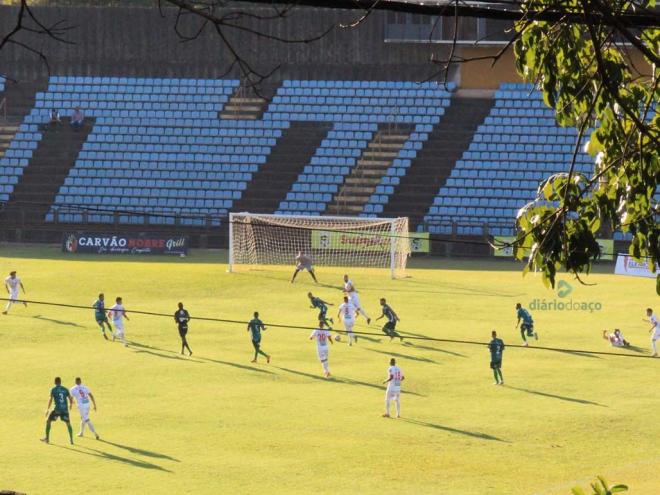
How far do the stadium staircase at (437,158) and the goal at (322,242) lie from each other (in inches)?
150

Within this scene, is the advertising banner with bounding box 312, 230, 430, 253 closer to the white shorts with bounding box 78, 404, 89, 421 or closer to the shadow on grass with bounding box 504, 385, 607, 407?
the shadow on grass with bounding box 504, 385, 607, 407

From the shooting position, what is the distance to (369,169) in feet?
194

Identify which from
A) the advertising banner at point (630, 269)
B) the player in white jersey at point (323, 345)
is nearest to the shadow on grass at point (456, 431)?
the player in white jersey at point (323, 345)

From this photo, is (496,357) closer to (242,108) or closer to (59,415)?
(59,415)

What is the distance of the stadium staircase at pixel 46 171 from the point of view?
58094mm

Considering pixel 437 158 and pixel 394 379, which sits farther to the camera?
pixel 437 158

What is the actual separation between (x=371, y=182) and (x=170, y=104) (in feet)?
36.4

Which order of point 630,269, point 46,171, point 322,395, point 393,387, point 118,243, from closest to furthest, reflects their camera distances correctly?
point 393,387 < point 322,395 < point 630,269 < point 118,243 < point 46,171

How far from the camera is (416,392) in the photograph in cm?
3244

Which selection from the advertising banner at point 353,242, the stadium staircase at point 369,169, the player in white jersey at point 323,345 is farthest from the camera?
the stadium staircase at point 369,169

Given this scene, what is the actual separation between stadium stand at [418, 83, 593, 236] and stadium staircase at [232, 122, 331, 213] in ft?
22.3

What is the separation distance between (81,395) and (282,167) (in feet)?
107

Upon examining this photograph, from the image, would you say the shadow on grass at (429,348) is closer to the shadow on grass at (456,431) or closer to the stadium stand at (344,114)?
the shadow on grass at (456,431)

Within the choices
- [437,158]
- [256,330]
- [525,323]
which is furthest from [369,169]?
[256,330]
